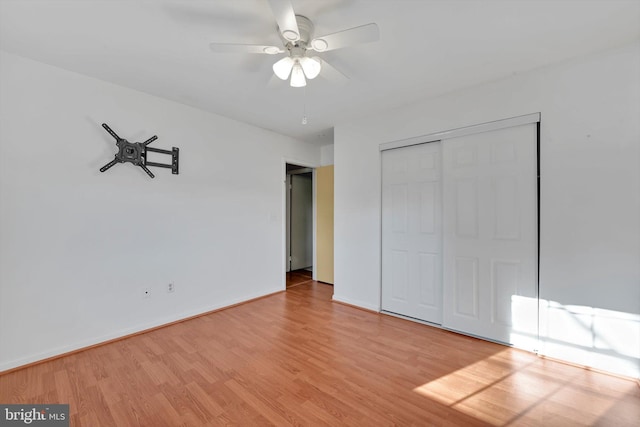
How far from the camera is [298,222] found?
A: 5586 mm

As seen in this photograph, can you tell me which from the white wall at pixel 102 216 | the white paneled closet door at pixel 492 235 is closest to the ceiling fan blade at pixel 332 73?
the white paneled closet door at pixel 492 235

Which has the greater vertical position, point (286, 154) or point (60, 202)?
point (286, 154)

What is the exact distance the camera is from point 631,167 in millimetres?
1981

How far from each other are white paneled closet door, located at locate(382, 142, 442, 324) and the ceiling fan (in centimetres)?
162

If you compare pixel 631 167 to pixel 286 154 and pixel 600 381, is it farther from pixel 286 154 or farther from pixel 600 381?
Answer: pixel 286 154

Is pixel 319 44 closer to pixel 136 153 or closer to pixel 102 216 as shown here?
pixel 136 153

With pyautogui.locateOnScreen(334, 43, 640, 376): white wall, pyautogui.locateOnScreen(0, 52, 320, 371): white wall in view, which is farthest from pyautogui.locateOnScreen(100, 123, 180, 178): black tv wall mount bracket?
pyautogui.locateOnScreen(334, 43, 640, 376): white wall

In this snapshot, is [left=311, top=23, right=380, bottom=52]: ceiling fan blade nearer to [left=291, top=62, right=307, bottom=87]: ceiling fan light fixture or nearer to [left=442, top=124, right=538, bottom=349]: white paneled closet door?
[left=291, top=62, right=307, bottom=87]: ceiling fan light fixture

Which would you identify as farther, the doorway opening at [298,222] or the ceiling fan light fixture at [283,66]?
the doorway opening at [298,222]

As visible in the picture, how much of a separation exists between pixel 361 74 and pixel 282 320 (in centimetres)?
273

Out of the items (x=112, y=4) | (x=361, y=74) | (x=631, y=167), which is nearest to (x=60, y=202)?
(x=112, y=4)

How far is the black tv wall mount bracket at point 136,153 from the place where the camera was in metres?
2.57

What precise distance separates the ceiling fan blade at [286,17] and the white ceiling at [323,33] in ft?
0.75

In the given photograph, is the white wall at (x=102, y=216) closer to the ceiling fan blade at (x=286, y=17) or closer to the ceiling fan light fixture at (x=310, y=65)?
the ceiling fan light fixture at (x=310, y=65)
